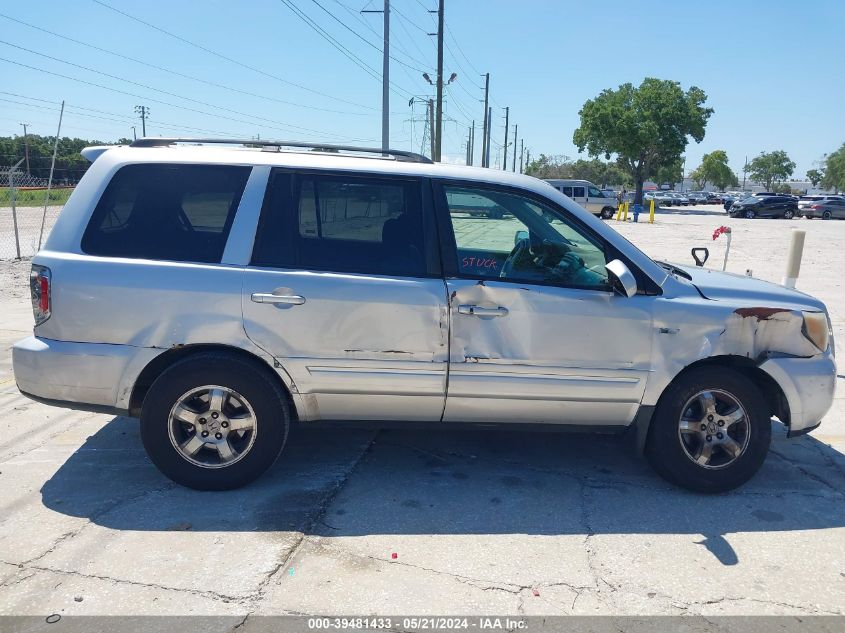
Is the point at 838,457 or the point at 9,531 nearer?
the point at 9,531

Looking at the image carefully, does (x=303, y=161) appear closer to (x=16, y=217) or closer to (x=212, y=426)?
(x=212, y=426)

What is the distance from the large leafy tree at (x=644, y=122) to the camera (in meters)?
55.1

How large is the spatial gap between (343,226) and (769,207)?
50.0 metres

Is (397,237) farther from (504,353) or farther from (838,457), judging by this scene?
(838,457)

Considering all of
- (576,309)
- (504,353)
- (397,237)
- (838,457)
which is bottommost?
(838,457)

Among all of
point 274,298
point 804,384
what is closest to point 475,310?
point 274,298

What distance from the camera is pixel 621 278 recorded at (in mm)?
3781

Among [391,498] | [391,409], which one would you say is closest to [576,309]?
[391,409]

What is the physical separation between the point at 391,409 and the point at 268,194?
Result: 1.42m

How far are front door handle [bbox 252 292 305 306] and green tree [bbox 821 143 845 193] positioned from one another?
390 ft

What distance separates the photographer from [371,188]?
13.2 ft

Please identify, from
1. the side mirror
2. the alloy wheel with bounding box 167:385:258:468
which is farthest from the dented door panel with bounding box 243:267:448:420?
the side mirror

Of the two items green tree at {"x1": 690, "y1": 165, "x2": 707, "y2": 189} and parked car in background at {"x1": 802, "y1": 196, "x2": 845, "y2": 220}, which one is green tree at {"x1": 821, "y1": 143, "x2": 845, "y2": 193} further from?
parked car in background at {"x1": 802, "y1": 196, "x2": 845, "y2": 220}

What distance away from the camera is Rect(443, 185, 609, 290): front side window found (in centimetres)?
397
